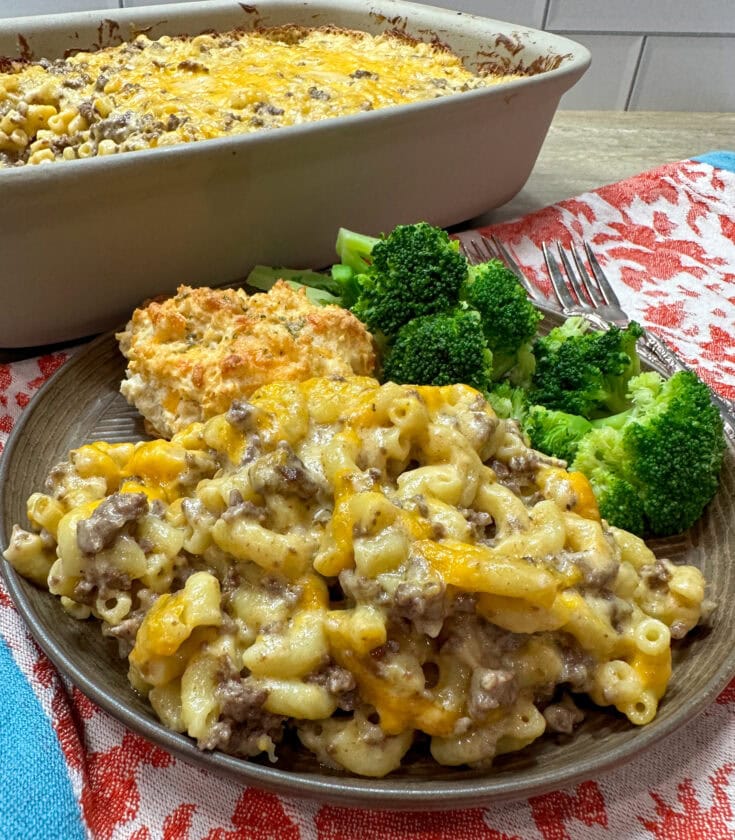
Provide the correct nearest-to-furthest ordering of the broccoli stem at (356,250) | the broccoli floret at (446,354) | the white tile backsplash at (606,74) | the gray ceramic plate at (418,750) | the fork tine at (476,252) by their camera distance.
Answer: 1. the gray ceramic plate at (418,750)
2. the broccoli floret at (446,354)
3. the broccoli stem at (356,250)
4. the fork tine at (476,252)
5. the white tile backsplash at (606,74)

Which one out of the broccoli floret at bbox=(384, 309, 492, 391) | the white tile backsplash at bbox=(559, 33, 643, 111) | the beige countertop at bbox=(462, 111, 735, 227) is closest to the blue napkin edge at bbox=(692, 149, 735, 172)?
the beige countertop at bbox=(462, 111, 735, 227)

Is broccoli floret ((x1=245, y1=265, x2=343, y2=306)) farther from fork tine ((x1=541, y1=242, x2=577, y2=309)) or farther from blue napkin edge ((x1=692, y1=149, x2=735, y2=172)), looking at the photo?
blue napkin edge ((x1=692, y1=149, x2=735, y2=172))

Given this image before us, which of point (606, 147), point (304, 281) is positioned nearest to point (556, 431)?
point (304, 281)

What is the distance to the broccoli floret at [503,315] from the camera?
66.7 inches

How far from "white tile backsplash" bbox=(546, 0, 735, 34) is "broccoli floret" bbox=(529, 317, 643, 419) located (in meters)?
2.86

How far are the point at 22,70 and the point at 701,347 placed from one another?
229 cm

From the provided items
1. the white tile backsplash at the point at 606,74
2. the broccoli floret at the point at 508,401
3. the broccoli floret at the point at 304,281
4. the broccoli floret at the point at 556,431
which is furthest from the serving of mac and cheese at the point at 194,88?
the white tile backsplash at the point at 606,74

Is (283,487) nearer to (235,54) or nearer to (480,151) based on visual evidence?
(480,151)

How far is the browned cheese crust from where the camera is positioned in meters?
1.51

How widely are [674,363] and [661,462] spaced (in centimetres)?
57

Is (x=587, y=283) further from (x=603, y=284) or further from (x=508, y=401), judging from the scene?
(x=508, y=401)

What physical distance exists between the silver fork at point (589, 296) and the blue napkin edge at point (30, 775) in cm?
145

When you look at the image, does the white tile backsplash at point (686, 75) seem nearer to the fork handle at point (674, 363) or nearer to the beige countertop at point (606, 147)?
the beige countertop at point (606, 147)

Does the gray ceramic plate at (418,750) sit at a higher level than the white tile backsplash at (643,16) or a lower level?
lower
